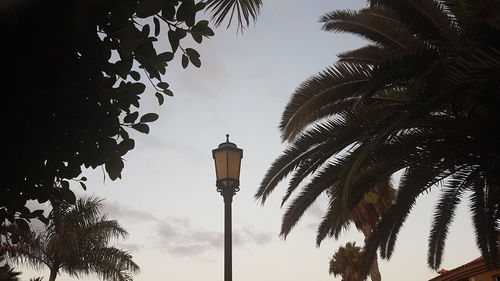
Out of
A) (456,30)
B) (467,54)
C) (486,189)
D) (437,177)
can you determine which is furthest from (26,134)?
(486,189)

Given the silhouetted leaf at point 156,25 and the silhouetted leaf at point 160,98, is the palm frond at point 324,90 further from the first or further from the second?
the silhouetted leaf at point 156,25

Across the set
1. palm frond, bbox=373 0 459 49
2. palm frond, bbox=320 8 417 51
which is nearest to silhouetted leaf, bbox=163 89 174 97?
palm frond, bbox=373 0 459 49

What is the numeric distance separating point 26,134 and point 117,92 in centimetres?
70

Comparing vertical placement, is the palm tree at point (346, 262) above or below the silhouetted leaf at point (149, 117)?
above

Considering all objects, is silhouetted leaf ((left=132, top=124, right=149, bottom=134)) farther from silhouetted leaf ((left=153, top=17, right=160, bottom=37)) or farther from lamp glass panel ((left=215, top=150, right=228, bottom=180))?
lamp glass panel ((left=215, top=150, right=228, bottom=180))

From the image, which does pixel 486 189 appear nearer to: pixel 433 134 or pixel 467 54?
pixel 433 134

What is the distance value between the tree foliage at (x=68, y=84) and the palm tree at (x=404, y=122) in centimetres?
364

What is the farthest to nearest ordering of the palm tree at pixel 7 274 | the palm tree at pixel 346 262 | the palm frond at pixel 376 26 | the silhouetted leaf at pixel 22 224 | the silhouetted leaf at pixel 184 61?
the palm tree at pixel 346 262
the palm tree at pixel 7 274
the palm frond at pixel 376 26
the silhouetted leaf at pixel 184 61
the silhouetted leaf at pixel 22 224

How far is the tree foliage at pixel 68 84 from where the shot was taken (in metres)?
1.98

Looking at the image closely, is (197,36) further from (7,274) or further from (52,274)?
(52,274)

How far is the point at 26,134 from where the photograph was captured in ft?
6.98

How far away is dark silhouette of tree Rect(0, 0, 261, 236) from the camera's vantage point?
6.50 feet

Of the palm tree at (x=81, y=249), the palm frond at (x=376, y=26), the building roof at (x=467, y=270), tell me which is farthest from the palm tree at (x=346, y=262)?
the palm frond at (x=376, y=26)

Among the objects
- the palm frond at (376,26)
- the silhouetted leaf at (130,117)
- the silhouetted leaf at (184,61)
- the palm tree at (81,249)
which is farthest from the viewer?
the palm tree at (81,249)
